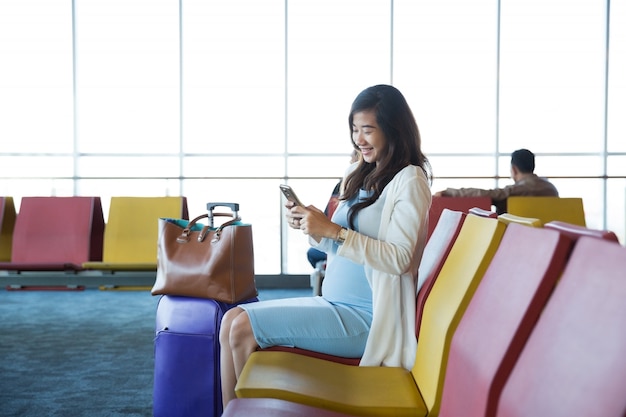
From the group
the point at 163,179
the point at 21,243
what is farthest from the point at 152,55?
the point at 21,243

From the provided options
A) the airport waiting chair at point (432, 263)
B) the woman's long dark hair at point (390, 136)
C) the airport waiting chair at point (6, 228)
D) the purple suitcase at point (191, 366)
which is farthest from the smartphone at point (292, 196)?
the airport waiting chair at point (6, 228)

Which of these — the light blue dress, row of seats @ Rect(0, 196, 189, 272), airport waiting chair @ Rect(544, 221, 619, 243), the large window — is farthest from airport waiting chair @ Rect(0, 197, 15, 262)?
airport waiting chair @ Rect(544, 221, 619, 243)

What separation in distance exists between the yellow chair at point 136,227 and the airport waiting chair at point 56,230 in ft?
0.52

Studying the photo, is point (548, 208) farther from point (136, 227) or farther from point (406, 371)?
point (136, 227)

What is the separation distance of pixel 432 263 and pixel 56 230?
181 inches

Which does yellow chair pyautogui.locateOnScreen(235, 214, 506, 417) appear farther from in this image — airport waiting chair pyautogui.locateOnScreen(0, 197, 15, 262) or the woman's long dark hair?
airport waiting chair pyautogui.locateOnScreen(0, 197, 15, 262)

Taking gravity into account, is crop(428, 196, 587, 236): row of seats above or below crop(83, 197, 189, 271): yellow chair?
above

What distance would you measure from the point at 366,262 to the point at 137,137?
717cm

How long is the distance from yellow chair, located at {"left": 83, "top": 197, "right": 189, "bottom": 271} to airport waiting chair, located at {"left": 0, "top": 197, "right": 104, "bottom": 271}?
16 cm

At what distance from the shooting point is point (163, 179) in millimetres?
7500

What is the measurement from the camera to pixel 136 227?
6043 millimetres

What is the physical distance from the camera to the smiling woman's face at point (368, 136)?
224 cm

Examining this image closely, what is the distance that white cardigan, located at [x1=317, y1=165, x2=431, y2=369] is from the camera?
80.4 inches

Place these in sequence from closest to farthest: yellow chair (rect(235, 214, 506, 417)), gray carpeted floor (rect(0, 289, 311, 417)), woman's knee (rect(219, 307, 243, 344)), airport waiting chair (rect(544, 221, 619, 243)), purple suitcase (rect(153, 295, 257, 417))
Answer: airport waiting chair (rect(544, 221, 619, 243)) < yellow chair (rect(235, 214, 506, 417)) < woman's knee (rect(219, 307, 243, 344)) < purple suitcase (rect(153, 295, 257, 417)) < gray carpeted floor (rect(0, 289, 311, 417))
